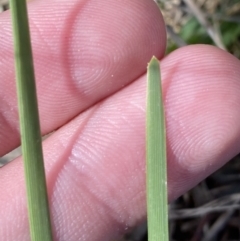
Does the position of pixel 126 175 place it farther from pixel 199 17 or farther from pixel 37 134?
pixel 199 17

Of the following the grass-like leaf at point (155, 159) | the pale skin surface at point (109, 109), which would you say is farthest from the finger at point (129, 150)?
the grass-like leaf at point (155, 159)

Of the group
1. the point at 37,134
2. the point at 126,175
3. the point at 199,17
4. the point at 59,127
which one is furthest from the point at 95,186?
the point at 199,17

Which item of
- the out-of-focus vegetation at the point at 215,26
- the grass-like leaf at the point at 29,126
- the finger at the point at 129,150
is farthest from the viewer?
the out-of-focus vegetation at the point at 215,26

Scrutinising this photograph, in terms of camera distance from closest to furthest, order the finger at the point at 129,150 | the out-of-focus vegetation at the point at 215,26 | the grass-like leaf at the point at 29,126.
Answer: the grass-like leaf at the point at 29,126 → the finger at the point at 129,150 → the out-of-focus vegetation at the point at 215,26

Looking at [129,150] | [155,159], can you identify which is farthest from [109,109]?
[155,159]

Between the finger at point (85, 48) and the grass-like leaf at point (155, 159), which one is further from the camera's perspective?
the finger at point (85, 48)

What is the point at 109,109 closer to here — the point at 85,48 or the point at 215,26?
the point at 85,48

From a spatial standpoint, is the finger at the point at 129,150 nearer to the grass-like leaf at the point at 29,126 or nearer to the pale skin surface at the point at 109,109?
the pale skin surface at the point at 109,109

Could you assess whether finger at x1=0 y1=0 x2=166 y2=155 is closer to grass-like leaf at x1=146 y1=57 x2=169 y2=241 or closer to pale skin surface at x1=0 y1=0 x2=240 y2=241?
pale skin surface at x1=0 y1=0 x2=240 y2=241
